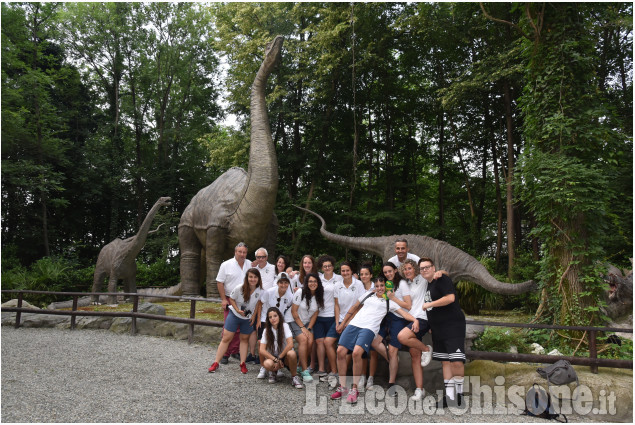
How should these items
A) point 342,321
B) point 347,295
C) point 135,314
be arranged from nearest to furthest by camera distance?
point 342,321 → point 347,295 → point 135,314

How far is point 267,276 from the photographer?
5395 mm

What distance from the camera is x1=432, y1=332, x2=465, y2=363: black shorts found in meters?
3.89

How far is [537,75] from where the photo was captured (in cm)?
593

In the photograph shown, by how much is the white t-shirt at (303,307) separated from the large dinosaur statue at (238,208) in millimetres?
2887

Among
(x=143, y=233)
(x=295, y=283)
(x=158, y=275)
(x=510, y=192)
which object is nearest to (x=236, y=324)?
(x=295, y=283)

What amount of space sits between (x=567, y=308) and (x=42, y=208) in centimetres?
1846

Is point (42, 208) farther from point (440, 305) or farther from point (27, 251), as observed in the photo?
point (440, 305)

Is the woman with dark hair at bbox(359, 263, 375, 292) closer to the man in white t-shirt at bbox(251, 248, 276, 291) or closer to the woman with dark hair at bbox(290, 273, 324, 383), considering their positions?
the woman with dark hair at bbox(290, 273, 324, 383)

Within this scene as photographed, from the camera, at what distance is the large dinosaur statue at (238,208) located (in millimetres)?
7359

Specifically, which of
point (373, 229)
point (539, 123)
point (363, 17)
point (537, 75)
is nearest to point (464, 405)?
point (539, 123)

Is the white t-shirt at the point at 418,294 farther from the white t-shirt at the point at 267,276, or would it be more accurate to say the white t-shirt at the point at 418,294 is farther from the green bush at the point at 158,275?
the green bush at the point at 158,275

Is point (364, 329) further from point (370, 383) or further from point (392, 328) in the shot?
point (370, 383)

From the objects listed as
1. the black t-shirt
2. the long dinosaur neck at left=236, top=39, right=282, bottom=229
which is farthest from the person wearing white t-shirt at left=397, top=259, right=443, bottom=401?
the long dinosaur neck at left=236, top=39, right=282, bottom=229

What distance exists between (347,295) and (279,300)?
0.79m
